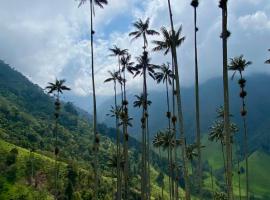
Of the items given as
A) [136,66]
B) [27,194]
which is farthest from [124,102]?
[27,194]

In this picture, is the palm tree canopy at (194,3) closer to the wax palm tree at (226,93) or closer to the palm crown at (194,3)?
the palm crown at (194,3)

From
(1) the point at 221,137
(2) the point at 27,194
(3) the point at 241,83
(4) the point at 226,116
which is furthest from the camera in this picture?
(2) the point at 27,194

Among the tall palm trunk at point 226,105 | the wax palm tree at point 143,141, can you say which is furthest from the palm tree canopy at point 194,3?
the wax palm tree at point 143,141

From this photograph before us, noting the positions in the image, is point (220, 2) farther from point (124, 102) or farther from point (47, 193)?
point (47, 193)

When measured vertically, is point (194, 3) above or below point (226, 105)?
above

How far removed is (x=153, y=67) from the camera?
89.5m

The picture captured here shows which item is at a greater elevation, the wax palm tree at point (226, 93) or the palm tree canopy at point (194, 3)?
the palm tree canopy at point (194, 3)

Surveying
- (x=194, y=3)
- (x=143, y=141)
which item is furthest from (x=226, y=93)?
(x=143, y=141)

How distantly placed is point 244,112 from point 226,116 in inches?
1742

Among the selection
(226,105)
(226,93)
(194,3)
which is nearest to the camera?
(226,93)

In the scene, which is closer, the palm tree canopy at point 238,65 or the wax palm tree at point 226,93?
the wax palm tree at point 226,93

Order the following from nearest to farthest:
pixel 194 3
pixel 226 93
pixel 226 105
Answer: pixel 226 93 < pixel 226 105 < pixel 194 3

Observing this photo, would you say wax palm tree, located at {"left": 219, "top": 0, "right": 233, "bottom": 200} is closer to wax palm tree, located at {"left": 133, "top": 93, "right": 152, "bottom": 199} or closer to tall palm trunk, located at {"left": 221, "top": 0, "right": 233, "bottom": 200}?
tall palm trunk, located at {"left": 221, "top": 0, "right": 233, "bottom": 200}

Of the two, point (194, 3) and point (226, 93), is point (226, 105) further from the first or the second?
point (194, 3)
